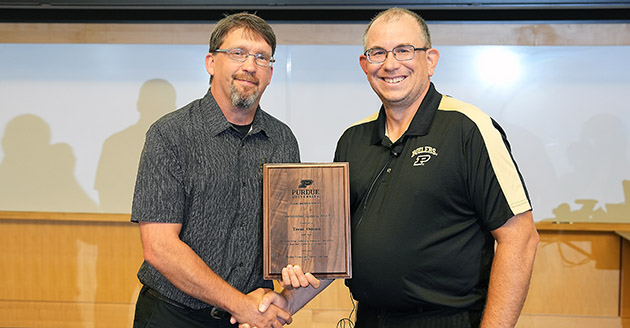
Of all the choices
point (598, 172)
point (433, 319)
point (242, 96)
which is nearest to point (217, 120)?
point (242, 96)

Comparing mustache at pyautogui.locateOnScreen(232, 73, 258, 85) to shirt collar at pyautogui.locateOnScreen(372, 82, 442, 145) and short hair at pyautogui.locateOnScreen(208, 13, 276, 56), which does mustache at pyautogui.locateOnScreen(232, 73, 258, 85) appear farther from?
shirt collar at pyautogui.locateOnScreen(372, 82, 442, 145)

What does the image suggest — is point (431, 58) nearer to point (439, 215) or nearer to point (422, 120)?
point (422, 120)

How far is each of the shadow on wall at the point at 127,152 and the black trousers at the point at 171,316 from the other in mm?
2156

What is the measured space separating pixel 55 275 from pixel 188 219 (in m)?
2.58

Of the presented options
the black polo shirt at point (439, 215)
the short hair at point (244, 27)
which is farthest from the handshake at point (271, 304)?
the short hair at point (244, 27)

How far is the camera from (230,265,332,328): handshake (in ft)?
6.08

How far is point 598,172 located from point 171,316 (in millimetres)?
2950

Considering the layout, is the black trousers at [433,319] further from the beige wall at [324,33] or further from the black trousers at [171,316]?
the beige wall at [324,33]

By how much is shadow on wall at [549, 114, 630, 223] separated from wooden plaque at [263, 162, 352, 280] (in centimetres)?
244

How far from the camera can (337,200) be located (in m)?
1.88

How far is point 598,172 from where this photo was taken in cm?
384

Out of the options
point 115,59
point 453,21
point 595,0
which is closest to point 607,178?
point 595,0

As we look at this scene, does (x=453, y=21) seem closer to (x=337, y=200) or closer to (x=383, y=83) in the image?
(x=383, y=83)

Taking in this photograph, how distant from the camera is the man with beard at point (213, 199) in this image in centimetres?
187
